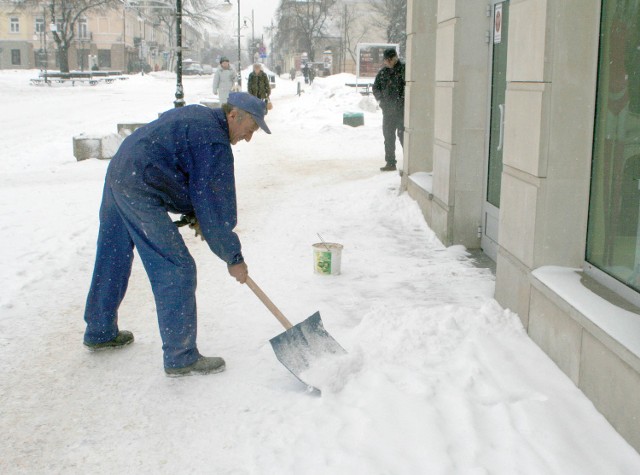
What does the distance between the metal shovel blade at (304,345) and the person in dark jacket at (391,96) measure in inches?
339

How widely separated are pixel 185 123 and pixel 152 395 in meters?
1.55

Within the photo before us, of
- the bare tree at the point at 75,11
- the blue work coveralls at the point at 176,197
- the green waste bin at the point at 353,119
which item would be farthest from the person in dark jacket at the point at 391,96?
the bare tree at the point at 75,11

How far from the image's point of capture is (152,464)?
375 cm

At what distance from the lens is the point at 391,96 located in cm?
1295

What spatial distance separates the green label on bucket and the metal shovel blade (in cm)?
216

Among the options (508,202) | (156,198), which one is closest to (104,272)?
(156,198)

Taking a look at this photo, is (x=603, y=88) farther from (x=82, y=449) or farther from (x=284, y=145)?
(x=284, y=145)

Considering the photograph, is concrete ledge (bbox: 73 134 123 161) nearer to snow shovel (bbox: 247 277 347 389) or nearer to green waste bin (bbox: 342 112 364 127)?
green waste bin (bbox: 342 112 364 127)

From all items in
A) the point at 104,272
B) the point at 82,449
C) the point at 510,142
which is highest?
the point at 510,142

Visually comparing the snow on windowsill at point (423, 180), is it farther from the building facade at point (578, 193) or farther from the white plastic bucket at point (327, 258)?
the building facade at point (578, 193)

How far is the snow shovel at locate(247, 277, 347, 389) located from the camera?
4.59m

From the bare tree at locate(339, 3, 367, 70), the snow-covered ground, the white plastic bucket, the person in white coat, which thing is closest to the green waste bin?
the person in white coat

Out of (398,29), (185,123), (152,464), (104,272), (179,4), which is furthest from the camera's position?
(398,29)

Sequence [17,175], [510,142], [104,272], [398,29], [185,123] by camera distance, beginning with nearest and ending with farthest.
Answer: [185,123], [104,272], [510,142], [17,175], [398,29]
